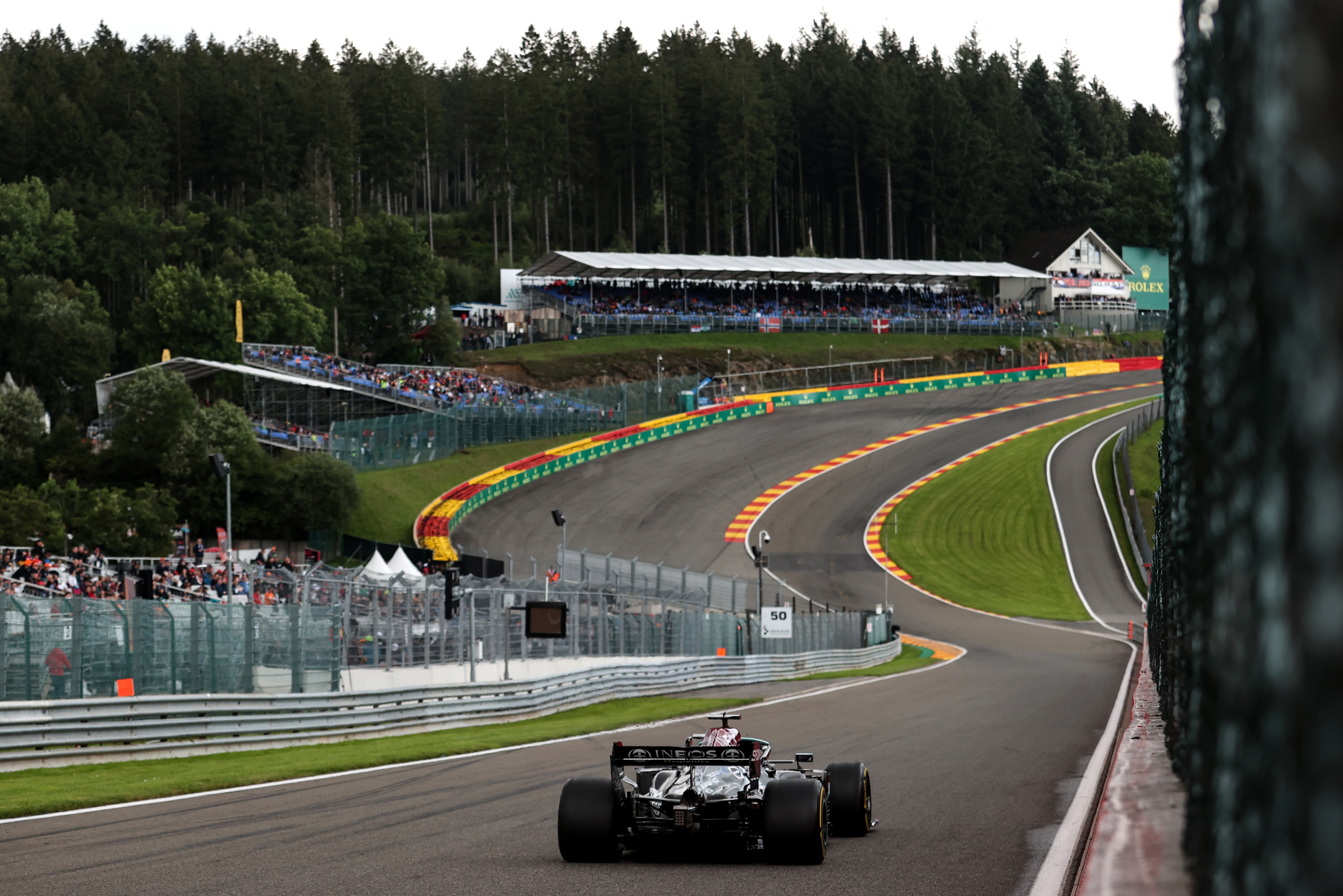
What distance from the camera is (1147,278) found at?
4658 inches

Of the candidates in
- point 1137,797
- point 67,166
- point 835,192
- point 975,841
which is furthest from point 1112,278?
A: point 1137,797

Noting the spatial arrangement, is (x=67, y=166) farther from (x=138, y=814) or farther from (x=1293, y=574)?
(x=1293, y=574)

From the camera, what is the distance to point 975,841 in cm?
1165

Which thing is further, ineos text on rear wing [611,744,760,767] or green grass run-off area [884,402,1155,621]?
green grass run-off area [884,402,1155,621]

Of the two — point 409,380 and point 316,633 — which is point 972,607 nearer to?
point 409,380

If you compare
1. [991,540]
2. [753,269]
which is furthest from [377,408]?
[753,269]

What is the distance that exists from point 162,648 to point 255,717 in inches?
62.6

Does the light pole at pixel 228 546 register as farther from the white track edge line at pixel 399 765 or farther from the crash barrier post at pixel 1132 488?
the crash barrier post at pixel 1132 488

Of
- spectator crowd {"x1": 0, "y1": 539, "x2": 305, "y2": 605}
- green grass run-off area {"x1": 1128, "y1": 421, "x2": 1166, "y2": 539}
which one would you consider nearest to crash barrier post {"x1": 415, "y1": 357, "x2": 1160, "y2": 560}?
spectator crowd {"x1": 0, "y1": 539, "x2": 305, "y2": 605}

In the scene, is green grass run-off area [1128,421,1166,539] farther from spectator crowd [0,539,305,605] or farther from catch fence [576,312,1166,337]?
spectator crowd [0,539,305,605]

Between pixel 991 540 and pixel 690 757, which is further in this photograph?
pixel 991 540

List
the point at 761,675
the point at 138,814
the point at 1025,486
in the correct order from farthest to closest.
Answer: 1. the point at 1025,486
2. the point at 761,675
3. the point at 138,814

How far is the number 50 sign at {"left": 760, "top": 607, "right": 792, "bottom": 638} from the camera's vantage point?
37.3m

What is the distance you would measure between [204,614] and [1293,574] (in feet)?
62.4
